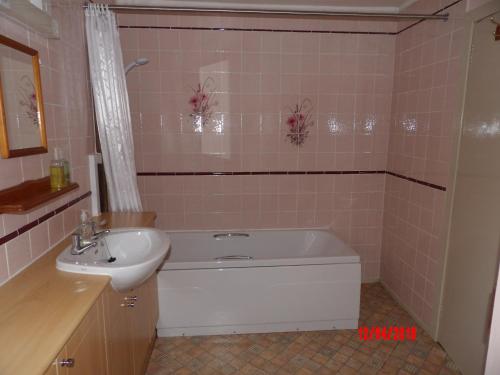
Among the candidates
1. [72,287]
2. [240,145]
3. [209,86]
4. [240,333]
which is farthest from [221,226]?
[72,287]

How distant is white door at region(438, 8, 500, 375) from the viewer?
1.88 meters

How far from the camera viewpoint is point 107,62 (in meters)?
2.16

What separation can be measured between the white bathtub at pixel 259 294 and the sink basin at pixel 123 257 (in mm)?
538

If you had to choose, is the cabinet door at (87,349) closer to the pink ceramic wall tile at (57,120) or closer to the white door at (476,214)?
the pink ceramic wall tile at (57,120)

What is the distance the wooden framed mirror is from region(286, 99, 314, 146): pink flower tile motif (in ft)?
6.44

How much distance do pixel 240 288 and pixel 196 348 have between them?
1.64 feet

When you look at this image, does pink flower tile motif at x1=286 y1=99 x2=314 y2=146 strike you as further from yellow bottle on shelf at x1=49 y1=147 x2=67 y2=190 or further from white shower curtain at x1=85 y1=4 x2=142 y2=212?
yellow bottle on shelf at x1=49 y1=147 x2=67 y2=190

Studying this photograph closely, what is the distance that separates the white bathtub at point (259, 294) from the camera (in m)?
2.44

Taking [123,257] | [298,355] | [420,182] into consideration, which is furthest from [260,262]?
[420,182]

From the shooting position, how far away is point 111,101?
2.20 meters

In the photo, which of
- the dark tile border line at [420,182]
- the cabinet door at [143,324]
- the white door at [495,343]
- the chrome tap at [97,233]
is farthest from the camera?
the dark tile border line at [420,182]

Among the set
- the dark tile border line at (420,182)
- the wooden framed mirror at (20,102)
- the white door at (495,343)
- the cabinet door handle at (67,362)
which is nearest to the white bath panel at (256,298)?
the dark tile border line at (420,182)

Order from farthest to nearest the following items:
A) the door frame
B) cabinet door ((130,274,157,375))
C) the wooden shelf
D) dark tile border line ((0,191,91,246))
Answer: the door frame → cabinet door ((130,274,157,375)) → dark tile border line ((0,191,91,246)) → the wooden shelf

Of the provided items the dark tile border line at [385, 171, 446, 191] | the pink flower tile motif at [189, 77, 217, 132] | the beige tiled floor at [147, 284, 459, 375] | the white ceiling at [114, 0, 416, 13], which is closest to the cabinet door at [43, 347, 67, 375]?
the beige tiled floor at [147, 284, 459, 375]
